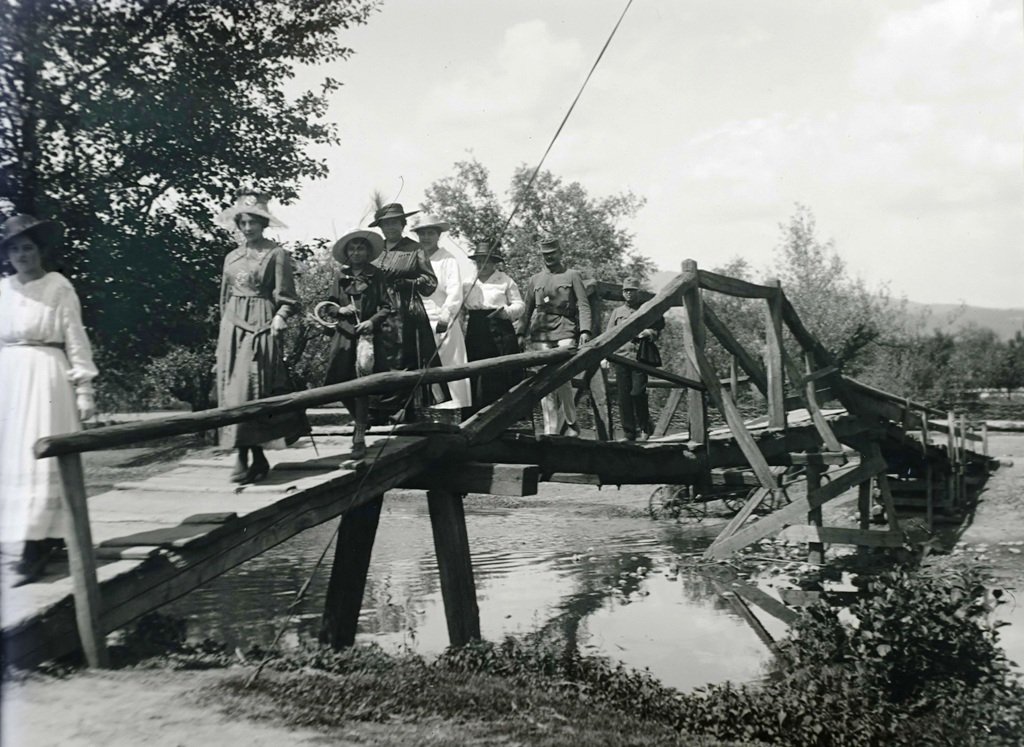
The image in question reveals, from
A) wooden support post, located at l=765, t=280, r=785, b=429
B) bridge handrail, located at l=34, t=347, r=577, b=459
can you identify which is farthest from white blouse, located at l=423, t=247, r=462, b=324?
wooden support post, located at l=765, t=280, r=785, b=429

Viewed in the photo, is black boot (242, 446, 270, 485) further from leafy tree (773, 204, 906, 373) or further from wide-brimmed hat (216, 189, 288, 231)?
leafy tree (773, 204, 906, 373)

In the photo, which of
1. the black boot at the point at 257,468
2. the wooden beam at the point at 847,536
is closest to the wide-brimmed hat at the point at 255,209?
the black boot at the point at 257,468

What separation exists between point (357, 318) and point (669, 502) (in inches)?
511

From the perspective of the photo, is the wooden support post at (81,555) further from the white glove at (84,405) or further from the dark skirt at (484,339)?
the dark skirt at (484,339)

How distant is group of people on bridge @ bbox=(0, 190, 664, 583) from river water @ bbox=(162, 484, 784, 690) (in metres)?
1.39

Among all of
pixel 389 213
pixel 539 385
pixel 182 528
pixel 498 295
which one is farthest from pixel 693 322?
pixel 182 528

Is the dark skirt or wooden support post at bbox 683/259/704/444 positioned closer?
wooden support post at bbox 683/259/704/444

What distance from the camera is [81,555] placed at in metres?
4.70

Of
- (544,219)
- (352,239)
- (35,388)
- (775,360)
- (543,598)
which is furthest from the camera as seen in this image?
(544,219)

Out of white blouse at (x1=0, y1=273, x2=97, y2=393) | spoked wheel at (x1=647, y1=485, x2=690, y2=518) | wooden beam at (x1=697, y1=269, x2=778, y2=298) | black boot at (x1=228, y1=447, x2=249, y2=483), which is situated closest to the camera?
white blouse at (x1=0, y1=273, x2=97, y2=393)

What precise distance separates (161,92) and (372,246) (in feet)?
17.7

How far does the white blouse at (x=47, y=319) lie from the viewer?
18.0 feet

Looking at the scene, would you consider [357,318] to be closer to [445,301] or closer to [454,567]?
[445,301]

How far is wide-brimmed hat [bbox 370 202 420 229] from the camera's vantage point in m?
8.01
